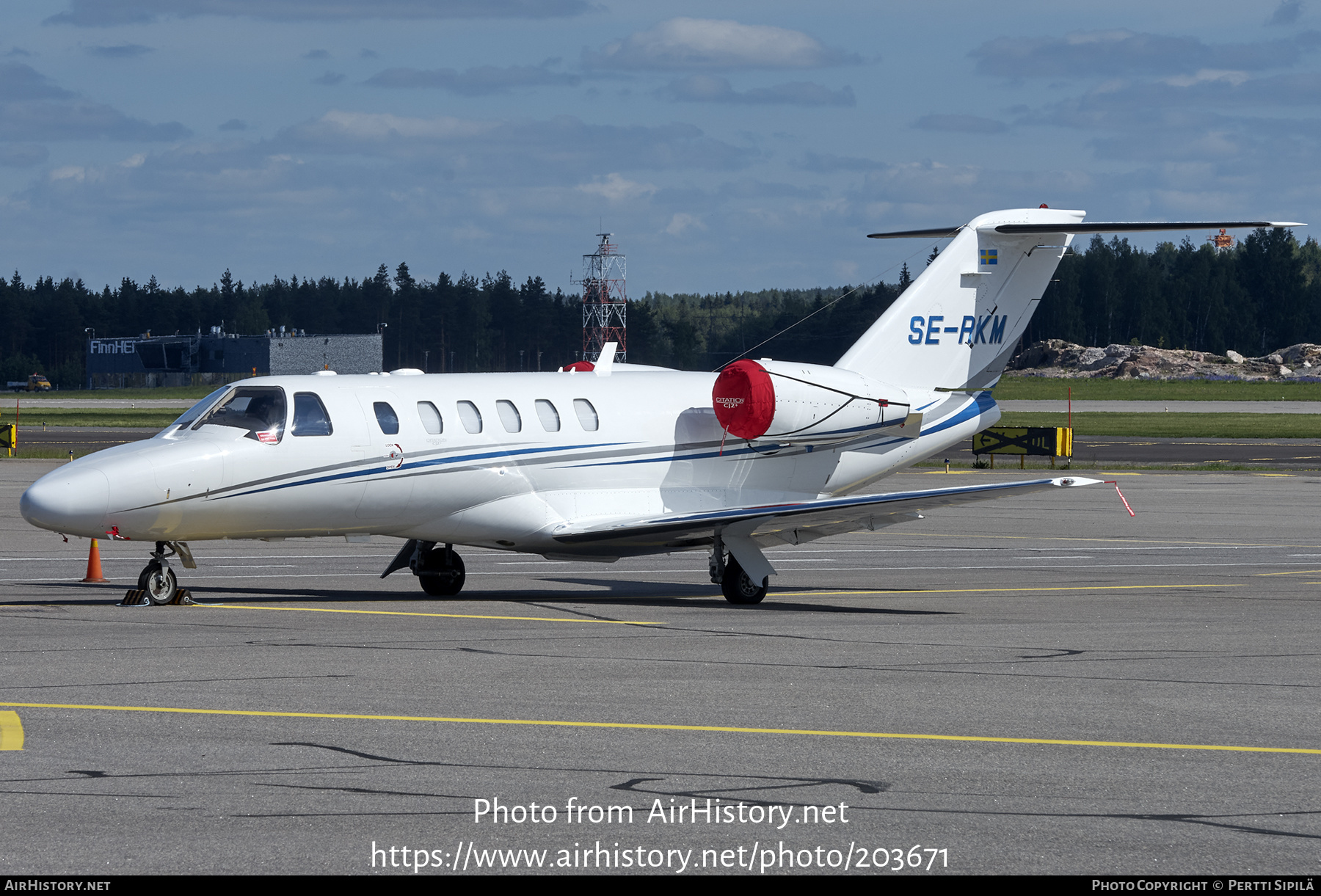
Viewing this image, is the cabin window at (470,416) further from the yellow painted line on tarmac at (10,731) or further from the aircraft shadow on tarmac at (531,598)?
the yellow painted line on tarmac at (10,731)

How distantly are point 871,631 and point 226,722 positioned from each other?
25.8 ft

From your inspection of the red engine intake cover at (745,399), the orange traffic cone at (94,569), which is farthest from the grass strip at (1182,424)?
the orange traffic cone at (94,569)

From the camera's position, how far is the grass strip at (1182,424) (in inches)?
2883

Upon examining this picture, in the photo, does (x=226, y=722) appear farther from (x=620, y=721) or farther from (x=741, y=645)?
(x=741, y=645)

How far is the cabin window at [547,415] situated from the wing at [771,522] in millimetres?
1435

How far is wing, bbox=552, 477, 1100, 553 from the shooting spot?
62.4 feet

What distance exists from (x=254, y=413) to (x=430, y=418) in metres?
2.18

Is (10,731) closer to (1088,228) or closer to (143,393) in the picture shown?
(1088,228)

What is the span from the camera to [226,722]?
11.7 m

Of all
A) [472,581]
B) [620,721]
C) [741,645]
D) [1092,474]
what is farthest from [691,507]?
[1092,474]

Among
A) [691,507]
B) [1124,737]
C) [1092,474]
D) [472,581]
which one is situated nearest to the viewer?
[1124,737]

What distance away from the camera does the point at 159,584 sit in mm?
19188

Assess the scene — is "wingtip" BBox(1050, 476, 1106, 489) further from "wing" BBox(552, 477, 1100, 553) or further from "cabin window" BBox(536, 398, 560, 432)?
"cabin window" BBox(536, 398, 560, 432)

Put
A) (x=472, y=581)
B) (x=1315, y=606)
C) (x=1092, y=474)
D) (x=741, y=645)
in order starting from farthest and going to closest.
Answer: (x=1092, y=474) → (x=472, y=581) → (x=1315, y=606) → (x=741, y=645)
